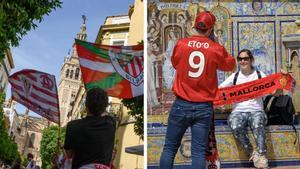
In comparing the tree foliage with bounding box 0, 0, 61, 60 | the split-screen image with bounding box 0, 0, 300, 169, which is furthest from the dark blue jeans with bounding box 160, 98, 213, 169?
the tree foliage with bounding box 0, 0, 61, 60

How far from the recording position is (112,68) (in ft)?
32.0

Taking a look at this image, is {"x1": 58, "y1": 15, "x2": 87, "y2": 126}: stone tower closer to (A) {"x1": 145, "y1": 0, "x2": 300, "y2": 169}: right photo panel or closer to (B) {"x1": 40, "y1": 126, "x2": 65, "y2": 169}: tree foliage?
(B) {"x1": 40, "y1": 126, "x2": 65, "y2": 169}: tree foliage

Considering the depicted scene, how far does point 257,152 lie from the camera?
5.52 meters

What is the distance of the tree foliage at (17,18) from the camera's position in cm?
1190

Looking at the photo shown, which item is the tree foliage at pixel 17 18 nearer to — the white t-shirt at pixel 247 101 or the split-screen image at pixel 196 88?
the split-screen image at pixel 196 88

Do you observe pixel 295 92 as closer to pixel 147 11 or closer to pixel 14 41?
pixel 147 11

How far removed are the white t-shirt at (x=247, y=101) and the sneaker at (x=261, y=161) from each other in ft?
1.96

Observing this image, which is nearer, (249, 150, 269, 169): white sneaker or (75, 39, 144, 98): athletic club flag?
(249, 150, 269, 169): white sneaker

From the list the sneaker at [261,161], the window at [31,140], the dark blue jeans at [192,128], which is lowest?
the window at [31,140]

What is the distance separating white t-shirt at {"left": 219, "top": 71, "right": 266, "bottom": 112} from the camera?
19.2 feet

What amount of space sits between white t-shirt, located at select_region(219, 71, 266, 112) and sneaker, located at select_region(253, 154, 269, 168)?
0.60m

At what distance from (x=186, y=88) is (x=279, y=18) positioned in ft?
9.32

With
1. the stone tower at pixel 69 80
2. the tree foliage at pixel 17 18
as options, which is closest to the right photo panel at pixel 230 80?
the tree foliage at pixel 17 18

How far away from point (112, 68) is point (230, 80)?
13.0 ft
